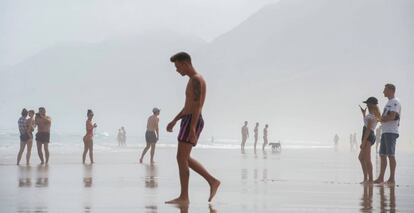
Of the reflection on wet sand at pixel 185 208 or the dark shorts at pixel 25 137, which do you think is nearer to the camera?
the reflection on wet sand at pixel 185 208

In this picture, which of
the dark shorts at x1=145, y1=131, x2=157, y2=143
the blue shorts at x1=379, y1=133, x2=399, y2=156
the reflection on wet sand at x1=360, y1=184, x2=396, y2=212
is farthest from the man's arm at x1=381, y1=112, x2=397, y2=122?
the dark shorts at x1=145, y1=131, x2=157, y2=143

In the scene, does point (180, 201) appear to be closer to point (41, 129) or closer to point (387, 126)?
point (387, 126)

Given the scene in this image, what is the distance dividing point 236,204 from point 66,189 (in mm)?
3487

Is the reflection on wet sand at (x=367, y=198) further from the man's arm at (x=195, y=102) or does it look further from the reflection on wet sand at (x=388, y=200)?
the man's arm at (x=195, y=102)

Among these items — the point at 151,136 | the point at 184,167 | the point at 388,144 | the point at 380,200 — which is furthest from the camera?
the point at 151,136

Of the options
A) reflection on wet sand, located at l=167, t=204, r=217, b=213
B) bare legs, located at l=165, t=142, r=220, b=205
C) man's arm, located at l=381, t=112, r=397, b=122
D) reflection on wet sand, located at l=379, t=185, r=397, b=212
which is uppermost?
man's arm, located at l=381, t=112, r=397, b=122

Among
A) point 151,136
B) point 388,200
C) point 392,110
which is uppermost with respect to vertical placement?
point 392,110

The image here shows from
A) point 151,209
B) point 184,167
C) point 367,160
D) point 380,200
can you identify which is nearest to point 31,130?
point 367,160

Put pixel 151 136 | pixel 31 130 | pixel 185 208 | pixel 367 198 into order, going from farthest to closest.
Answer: pixel 151 136
pixel 31 130
pixel 367 198
pixel 185 208

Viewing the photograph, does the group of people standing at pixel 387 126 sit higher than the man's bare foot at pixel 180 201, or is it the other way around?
the group of people standing at pixel 387 126

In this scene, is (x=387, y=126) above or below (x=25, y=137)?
above

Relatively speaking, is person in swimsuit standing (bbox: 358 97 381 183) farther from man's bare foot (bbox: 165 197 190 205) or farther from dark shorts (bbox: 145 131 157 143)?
dark shorts (bbox: 145 131 157 143)

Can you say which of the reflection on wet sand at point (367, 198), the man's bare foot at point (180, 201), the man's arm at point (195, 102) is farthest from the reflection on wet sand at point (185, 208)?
the reflection on wet sand at point (367, 198)

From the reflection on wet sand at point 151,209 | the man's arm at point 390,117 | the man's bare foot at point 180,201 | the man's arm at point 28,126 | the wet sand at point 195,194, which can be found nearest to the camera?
the reflection on wet sand at point 151,209
